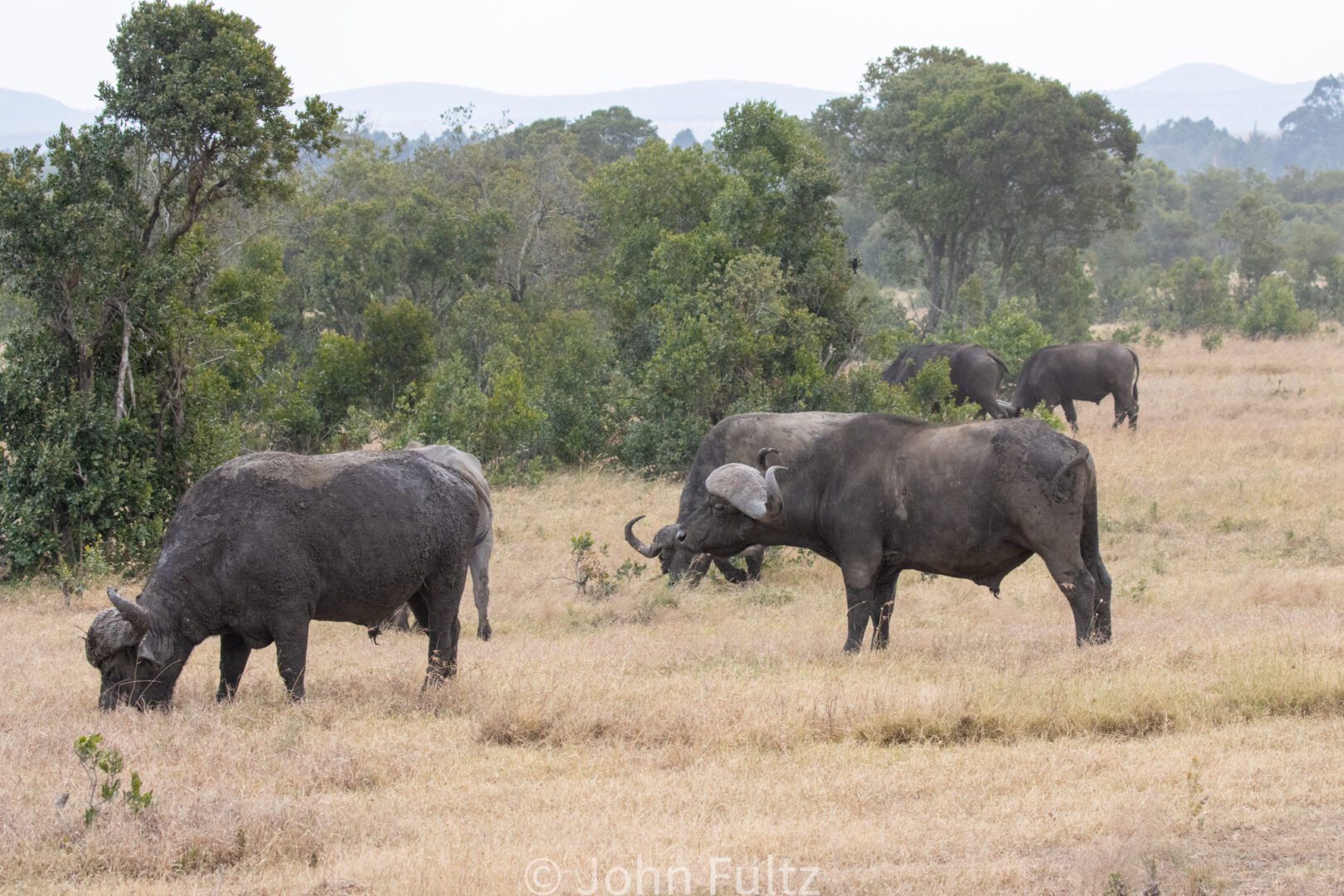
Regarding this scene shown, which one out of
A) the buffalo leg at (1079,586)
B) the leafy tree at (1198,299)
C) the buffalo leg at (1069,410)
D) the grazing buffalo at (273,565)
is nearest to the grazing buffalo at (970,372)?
the buffalo leg at (1069,410)

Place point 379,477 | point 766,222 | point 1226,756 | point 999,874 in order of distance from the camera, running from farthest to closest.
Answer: point 766,222 < point 379,477 < point 1226,756 < point 999,874

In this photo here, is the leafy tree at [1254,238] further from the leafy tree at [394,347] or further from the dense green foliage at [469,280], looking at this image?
the leafy tree at [394,347]

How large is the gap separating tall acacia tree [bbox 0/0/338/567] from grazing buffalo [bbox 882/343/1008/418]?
14.3 metres

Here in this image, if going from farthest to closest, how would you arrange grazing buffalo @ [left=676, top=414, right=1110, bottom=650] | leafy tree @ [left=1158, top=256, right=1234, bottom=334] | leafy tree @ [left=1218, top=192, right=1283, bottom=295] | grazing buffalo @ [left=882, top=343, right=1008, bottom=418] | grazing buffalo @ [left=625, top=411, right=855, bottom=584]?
leafy tree @ [left=1218, top=192, right=1283, bottom=295]
leafy tree @ [left=1158, top=256, right=1234, bottom=334]
grazing buffalo @ [left=882, top=343, right=1008, bottom=418]
grazing buffalo @ [left=625, top=411, right=855, bottom=584]
grazing buffalo @ [left=676, top=414, right=1110, bottom=650]

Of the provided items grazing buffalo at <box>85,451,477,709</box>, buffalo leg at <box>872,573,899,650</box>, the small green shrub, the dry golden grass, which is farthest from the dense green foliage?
the small green shrub

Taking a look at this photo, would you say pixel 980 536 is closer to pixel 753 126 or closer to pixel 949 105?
pixel 753 126

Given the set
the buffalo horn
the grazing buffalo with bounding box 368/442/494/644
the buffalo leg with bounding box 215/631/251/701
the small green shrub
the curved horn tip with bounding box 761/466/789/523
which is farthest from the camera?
the grazing buffalo with bounding box 368/442/494/644

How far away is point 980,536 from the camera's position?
37.6ft

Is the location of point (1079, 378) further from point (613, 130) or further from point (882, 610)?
point (613, 130)

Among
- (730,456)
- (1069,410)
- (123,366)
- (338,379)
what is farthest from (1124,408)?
(123,366)

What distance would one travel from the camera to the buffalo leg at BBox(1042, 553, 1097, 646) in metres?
11.2

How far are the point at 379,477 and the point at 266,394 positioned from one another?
1267cm

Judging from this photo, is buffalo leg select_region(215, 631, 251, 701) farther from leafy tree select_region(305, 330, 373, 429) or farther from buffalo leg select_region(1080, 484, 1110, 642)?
leafy tree select_region(305, 330, 373, 429)

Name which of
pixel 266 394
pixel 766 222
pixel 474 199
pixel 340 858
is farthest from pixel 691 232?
pixel 340 858
